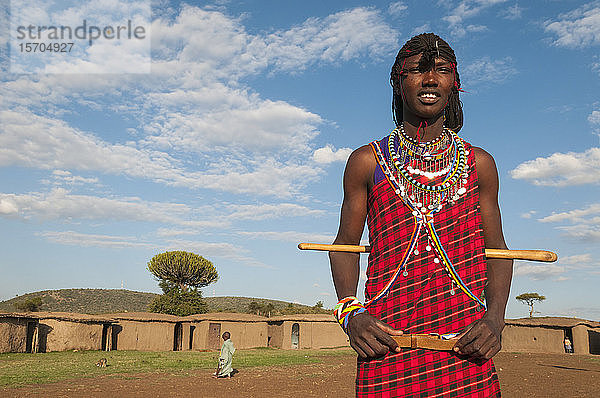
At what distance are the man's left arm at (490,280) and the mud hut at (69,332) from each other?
30700 mm

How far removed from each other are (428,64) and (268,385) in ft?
45.5

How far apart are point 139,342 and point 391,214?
1407 inches

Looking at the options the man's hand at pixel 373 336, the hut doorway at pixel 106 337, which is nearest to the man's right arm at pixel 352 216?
the man's hand at pixel 373 336

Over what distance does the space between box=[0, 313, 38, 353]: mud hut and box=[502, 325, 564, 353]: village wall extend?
28.5m

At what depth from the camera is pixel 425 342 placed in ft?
5.92

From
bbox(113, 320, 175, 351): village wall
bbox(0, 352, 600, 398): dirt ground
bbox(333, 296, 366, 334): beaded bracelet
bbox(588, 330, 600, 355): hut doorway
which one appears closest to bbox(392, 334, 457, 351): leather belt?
bbox(333, 296, 366, 334): beaded bracelet

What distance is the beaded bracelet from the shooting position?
1910 millimetres

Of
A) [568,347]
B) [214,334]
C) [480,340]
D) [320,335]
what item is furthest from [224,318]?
[480,340]

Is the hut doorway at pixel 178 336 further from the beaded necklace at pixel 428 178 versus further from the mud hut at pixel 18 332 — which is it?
the beaded necklace at pixel 428 178

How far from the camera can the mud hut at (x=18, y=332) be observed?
26250mm

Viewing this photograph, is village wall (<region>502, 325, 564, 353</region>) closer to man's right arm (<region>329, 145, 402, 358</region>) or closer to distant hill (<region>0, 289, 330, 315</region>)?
man's right arm (<region>329, 145, 402, 358</region>)

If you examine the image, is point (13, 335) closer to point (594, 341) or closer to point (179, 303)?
point (179, 303)

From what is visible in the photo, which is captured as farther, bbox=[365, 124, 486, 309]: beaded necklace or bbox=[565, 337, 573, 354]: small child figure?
bbox=[565, 337, 573, 354]: small child figure

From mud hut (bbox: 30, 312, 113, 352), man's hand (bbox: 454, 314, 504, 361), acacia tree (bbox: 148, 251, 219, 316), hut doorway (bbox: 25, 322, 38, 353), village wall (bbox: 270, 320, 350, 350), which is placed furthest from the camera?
acacia tree (bbox: 148, 251, 219, 316)
